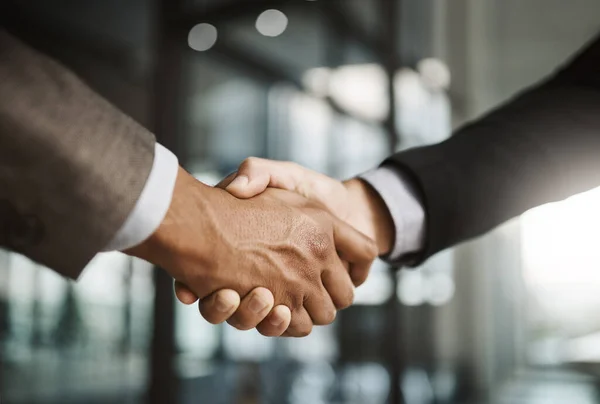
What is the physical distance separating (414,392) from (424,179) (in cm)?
324

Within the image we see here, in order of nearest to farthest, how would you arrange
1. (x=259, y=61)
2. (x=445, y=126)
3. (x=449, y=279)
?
(x=259, y=61) → (x=445, y=126) → (x=449, y=279)

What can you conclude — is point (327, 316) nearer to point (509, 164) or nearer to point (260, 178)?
point (260, 178)

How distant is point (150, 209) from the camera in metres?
1.10

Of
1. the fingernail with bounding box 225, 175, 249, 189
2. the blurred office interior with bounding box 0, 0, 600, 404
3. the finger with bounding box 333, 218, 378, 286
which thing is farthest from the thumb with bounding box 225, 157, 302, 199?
the blurred office interior with bounding box 0, 0, 600, 404

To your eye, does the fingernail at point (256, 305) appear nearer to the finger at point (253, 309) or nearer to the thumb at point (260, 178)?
the finger at point (253, 309)

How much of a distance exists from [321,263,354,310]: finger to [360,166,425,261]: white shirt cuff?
0.57ft

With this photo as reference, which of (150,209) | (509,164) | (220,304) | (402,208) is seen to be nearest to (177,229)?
(150,209)

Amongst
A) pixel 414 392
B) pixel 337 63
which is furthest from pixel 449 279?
pixel 337 63

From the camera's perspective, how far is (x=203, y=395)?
437 centimetres

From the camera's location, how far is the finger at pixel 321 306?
4.81ft

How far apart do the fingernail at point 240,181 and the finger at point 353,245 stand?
9.7 inches

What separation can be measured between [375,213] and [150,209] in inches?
29.0

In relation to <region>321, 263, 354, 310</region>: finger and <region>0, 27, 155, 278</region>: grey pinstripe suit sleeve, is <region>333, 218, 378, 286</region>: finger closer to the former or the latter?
<region>321, 263, 354, 310</region>: finger

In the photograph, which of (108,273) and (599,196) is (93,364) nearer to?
(108,273)
